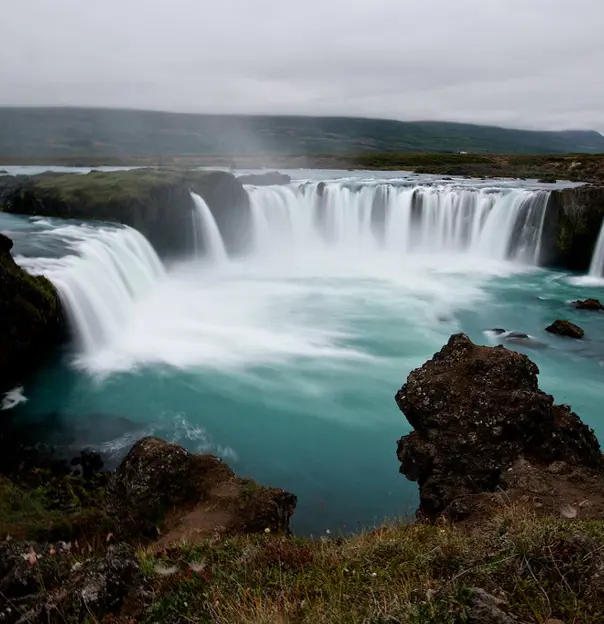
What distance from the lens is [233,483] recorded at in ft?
25.4

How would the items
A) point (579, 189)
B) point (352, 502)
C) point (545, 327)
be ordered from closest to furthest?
point (352, 502)
point (545, 327)
point (579, 189)

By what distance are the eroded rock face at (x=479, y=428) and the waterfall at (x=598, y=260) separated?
79.7 ft

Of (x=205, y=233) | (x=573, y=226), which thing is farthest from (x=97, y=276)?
(x=573, y=226)

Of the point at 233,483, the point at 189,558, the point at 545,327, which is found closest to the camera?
the point at 189,558

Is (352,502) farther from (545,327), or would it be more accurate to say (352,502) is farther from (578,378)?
(545,327)

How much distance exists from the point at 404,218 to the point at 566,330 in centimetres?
1818

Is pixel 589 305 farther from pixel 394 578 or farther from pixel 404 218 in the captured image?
pixel 394 578

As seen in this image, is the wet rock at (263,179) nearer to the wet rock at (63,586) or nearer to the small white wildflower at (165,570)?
the small white wildflower at (165,570)

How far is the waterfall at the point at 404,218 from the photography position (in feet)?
108

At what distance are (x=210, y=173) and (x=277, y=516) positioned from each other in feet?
93.0

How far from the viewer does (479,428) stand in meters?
7.93

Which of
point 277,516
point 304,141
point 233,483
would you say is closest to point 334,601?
point 277,516

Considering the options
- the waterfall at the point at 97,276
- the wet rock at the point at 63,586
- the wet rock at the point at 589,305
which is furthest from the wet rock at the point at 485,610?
the wet rock at the point at 589,305

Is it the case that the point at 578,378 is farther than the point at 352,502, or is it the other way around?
the point at 578,378
